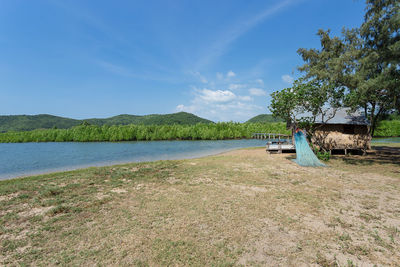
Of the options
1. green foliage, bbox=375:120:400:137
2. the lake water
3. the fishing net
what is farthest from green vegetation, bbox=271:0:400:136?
green foliage, bbox=375:120:400:137

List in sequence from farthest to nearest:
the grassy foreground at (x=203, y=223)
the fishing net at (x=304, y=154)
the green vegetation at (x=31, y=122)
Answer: the green vegetation at (x=31, y=122)
the fishing net at (x=304, y=154)
the grassy foreground at (x=203, y=223)

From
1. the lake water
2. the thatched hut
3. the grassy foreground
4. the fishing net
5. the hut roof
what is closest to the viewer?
the grassy foreground

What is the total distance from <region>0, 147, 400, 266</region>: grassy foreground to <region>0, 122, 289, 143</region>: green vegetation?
3734cm

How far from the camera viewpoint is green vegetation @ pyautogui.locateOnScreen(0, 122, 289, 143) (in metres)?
44.5

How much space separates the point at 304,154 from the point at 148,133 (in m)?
39.0

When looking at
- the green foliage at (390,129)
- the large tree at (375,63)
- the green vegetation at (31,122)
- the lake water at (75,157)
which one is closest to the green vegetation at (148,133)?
the lake water at (75,157)

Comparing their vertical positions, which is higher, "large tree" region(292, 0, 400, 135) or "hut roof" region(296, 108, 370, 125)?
"large tree" region(292, 0, 400, 135)

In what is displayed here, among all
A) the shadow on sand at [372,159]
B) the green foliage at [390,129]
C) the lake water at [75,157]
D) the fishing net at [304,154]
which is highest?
the green foliage at [390,129]

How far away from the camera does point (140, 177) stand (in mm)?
9102

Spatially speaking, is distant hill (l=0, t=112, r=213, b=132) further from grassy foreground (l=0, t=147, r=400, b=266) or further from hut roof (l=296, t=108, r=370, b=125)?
grassy foreground (l=0, t=147, r=400, b=266)

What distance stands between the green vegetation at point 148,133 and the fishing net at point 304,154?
32761 millimetres

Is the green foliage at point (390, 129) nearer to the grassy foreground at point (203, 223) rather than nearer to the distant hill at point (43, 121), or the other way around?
the grassy foreground at point (203, 223)

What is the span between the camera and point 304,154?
1142 centimetres

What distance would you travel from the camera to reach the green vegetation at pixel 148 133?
44531 millimetres
